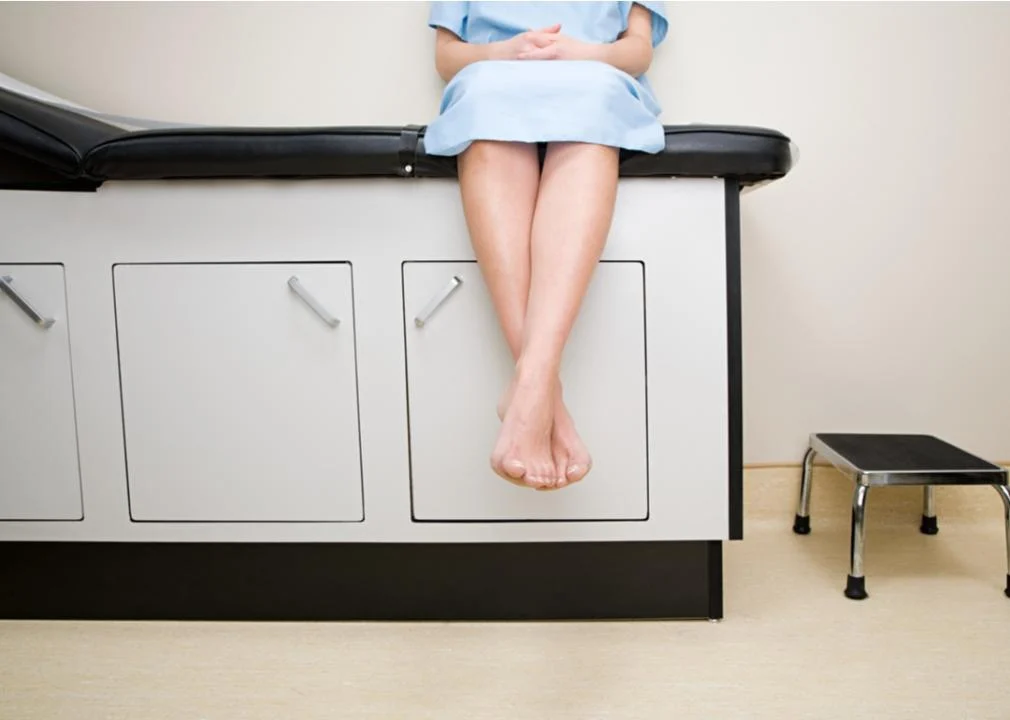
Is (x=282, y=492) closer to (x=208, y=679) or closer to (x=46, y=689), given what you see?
(x=208, y=679)

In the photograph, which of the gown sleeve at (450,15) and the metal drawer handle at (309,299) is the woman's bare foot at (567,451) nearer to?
the metal drawer handle at (309,299)

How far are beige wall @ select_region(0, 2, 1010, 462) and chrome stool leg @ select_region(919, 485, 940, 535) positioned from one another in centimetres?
14

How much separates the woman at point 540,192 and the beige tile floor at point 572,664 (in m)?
0.27

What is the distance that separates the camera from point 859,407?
4.64 ft

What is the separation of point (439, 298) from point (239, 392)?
0.31 meters

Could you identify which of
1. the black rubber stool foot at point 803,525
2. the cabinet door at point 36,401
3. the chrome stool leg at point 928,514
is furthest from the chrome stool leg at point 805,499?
the cabinet door at point 36,401

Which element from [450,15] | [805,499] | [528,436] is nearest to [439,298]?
[528,436]

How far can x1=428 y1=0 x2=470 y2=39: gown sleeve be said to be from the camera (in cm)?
123

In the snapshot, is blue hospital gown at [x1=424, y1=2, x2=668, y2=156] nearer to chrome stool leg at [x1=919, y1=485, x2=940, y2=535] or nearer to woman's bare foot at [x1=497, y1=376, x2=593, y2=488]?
woman's bare foot at [x1=497, y1=376, x2=593, y2=488]

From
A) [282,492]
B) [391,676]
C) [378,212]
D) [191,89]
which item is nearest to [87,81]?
[191,89]

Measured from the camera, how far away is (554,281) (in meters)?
0.84

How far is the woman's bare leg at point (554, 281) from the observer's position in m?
0.81

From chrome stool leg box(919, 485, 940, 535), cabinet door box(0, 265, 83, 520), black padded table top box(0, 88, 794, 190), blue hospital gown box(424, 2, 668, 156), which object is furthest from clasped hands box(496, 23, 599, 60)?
chrome stool leg box(919, 485, 940, 535)

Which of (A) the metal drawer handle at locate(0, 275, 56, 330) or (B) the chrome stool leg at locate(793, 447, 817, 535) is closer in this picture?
(A) the metal drawer handle at locate(0, 275, 56, 330)
